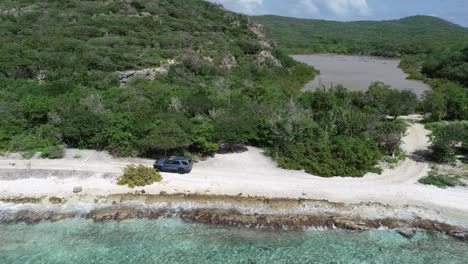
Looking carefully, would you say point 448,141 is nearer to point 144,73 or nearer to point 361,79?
point 144,73

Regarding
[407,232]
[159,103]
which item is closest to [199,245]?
[407,232]

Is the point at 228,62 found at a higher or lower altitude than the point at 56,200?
higher

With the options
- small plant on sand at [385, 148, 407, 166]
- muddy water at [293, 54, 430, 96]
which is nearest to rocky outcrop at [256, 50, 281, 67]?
muddy water at [293, 54, 430, 96]

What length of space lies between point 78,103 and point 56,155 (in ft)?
22.7

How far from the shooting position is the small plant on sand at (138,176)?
26.1 meters

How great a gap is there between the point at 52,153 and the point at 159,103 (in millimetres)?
11975

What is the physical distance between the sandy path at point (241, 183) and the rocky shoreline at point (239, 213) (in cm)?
84

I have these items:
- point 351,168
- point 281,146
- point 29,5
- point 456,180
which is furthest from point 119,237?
point 29,5

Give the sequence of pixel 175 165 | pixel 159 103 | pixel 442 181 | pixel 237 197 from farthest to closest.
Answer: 1. pixel 159 103
2. pixel 175 165
3. pixel 442 181
4. pixel 237 197

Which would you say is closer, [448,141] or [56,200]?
[56,200]

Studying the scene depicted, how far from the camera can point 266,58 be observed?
76688 mm

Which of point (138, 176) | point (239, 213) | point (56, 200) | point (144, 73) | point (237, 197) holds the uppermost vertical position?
point (144, 73)

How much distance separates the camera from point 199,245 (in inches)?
824

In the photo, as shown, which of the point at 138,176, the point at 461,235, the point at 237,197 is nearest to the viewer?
the point at 461,235
